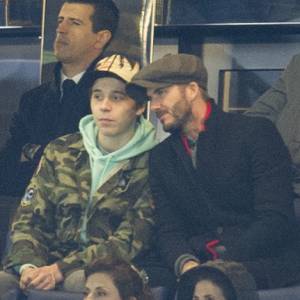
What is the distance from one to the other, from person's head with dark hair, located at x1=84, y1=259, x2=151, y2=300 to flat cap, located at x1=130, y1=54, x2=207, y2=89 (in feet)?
2.56

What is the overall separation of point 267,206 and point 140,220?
1.92 feet

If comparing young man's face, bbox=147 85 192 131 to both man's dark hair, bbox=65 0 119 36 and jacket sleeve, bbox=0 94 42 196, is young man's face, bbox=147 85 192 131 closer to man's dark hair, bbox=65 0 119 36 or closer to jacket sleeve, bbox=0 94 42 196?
man's dark hair, bbox=65 0 119 36

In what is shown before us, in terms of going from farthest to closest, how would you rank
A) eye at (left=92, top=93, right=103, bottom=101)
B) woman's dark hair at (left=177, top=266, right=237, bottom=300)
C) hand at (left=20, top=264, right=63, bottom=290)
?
eye at (left=92, top=93, right=103, bottom=101) < hand at (left=20, top=264, right=63, bottom=290) < woman's dark hair at (left=177, top=266, right=237, bottom=300)

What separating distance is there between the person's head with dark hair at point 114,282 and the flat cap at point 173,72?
0.78 m

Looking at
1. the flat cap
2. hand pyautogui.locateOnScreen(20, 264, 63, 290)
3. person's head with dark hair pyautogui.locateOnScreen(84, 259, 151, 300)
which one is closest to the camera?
person's head with dark hair pyautogui.locateOnScreen(84, 259, 151, 300)

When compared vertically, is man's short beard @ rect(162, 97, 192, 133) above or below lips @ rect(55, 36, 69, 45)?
below

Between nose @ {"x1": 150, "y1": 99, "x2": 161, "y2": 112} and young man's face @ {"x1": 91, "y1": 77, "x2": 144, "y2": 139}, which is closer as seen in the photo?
nose @ {"x1": 150, "y1": 99, "x2": 161, "y2": 112}

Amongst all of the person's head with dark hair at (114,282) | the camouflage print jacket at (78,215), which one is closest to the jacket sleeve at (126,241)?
the camouflage print jacket at (78,215)

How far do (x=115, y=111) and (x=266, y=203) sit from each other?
2.73 ft

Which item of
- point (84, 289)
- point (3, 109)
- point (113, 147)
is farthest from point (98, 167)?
point (3, 109)

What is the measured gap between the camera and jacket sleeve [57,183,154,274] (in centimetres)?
537

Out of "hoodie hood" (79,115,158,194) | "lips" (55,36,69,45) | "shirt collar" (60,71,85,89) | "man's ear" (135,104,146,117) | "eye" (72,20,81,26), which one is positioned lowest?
"hoodie hood" (79,115,158,194)

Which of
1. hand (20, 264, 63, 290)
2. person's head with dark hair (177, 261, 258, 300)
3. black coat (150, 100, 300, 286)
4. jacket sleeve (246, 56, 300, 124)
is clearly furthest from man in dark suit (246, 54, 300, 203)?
hand (20, 264, 63, 290)

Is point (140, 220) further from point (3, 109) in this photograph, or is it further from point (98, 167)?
point (3, 109)
